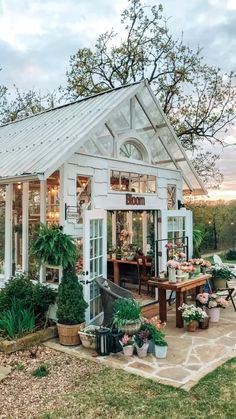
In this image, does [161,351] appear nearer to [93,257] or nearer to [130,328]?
[130,328]

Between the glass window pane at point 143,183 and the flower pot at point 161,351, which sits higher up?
the glass window pane at point 143,183

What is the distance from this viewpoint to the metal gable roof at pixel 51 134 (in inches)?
240

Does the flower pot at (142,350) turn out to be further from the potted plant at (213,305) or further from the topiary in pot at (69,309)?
the potted plant at (213,305)

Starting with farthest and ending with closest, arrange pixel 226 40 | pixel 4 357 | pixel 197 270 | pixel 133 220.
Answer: pixel 133 220, pixel 226 40, pixel 197 270, pixel 4 357

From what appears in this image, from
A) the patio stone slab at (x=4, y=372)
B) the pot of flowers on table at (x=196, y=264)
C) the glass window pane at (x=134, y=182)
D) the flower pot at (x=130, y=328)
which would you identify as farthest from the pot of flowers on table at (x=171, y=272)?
the patio stone slab at (x=4, y=372)

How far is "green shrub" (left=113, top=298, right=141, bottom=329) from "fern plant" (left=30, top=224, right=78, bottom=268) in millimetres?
1080

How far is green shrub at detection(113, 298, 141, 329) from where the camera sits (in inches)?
219

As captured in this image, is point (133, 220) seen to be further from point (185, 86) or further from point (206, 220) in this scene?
point (206, 220)

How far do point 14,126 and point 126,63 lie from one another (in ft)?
25.8

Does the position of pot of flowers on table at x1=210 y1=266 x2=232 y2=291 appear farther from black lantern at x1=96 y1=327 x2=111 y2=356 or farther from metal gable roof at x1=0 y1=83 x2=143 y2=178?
metal gable roof at x1=0 y1=83 x2=143 y2=178

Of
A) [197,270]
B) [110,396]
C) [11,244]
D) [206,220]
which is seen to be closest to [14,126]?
[11,244]

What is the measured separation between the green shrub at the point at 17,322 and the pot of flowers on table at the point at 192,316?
2790 mm

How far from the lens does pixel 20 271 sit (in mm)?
7121

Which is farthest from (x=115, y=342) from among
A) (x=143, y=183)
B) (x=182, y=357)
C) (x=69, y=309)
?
(x=143, y=183)
